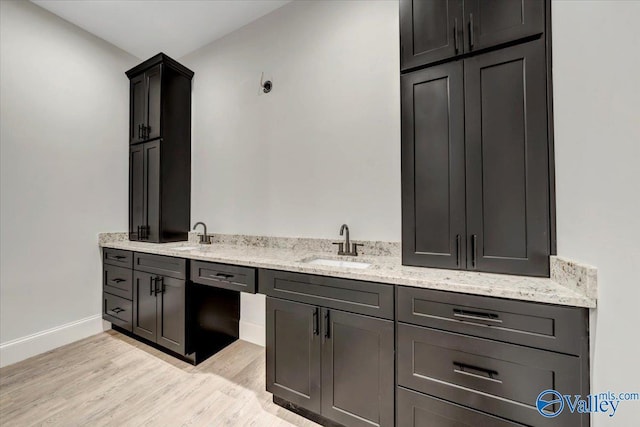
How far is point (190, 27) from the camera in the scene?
2.65 metres

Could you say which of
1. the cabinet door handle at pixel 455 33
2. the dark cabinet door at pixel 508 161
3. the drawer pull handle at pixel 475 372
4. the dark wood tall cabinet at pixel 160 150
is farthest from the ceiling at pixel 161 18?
the drawer pull handle at pixel 475 372

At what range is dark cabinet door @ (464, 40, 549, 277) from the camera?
1279 millimetres

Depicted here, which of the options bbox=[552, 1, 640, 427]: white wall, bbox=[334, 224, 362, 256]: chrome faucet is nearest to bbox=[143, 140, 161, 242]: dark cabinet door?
bbox=[334, 224, 362, 256]: chrome faucet

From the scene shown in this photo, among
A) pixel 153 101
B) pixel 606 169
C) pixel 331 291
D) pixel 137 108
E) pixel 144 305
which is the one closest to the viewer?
pixel 606 169

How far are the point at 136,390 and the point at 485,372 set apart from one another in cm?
221

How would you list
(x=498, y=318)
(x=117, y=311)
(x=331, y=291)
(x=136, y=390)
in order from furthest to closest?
(x=117, y=311) → (x=136, y=390) → (x=331, y=291) → (x=498, y=318)

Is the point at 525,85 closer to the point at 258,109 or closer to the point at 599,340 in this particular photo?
the point at 599,340

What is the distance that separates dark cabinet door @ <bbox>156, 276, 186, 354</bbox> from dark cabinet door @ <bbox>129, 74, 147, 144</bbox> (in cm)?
171

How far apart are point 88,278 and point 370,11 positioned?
3.67 metres

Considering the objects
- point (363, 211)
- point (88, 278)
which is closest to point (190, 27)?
point (363, 211)

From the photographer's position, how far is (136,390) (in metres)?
1.85

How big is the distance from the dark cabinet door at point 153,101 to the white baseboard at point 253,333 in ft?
7.05

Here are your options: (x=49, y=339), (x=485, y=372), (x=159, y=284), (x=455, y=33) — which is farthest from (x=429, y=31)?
Result: (x=49, y=339)

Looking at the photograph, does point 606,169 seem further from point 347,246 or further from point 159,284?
point 159,284
